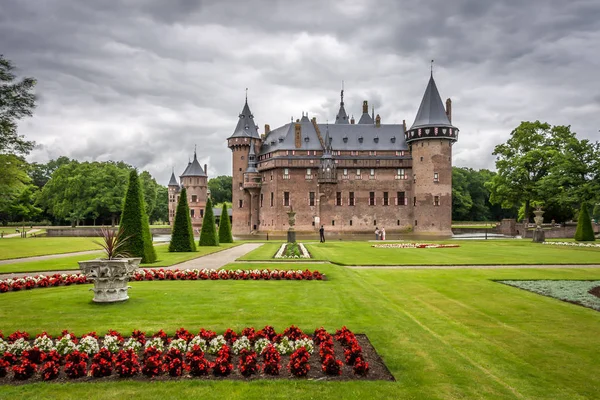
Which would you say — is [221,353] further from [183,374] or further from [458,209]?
[458,209]

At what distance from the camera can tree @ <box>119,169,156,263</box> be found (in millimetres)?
21688

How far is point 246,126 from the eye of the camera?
73.4 metres

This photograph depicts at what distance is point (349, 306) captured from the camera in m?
11.3

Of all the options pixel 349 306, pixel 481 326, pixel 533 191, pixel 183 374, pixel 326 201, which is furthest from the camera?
pixel 326 201

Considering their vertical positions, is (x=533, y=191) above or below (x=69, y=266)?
above

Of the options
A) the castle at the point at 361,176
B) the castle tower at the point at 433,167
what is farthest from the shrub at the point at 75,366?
the castle tower at the point at 433,167

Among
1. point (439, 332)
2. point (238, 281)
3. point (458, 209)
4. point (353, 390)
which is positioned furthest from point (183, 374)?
point (458, 209)

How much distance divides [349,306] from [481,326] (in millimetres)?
3147

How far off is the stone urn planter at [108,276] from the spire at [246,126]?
205 feet

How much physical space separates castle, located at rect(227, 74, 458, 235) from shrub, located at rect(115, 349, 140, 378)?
58182mm

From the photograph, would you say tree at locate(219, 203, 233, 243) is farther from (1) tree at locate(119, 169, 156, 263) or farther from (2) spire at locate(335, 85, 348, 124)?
(2) spire at locate(335, 85, 348, 124)

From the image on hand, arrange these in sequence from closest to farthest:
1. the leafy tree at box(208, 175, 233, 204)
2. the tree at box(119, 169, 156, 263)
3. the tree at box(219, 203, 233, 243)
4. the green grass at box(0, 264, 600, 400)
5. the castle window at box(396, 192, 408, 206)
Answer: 1. the green grass at box(0, 264, 600, 400)
2. the tree at box(119, 169, 156, 263)
3. the tree at box(219, 203, 233, 243)
4. the castle window at box(396, 192, 408, 206)
5. the leafy tree at box(208, 175, 233, 204)

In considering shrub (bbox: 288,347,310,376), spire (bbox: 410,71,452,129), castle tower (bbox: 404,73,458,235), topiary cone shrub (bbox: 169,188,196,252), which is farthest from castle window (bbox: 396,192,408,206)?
shrub (bbox: 288,347,310,376)

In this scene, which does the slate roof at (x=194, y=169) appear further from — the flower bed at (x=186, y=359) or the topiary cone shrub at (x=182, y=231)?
the flower bed at (x=186, y=359)
